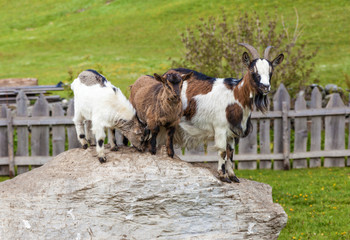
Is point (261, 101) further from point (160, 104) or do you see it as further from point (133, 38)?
point (133, 38)

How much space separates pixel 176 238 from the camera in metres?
6.46

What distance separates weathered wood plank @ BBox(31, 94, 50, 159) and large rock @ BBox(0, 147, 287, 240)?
18.0 ft

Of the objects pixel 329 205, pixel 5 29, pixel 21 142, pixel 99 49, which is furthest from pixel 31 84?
pixel 5 29

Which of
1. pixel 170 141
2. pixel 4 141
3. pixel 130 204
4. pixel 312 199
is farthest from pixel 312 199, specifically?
pixel 4 141

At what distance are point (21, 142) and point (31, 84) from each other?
7.25 m

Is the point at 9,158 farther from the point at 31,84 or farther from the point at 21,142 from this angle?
the point at 31,84

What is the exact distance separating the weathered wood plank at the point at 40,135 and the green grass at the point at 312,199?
489 cm

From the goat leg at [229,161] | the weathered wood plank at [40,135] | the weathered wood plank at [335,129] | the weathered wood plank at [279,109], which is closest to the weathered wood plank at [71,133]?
the weathered wood plank at [40,135]

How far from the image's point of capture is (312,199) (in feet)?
33.0

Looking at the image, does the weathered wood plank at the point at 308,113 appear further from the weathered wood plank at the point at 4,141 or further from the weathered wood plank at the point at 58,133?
the weathered wood plank at the point at 4,141

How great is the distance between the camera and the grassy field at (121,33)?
969 inches

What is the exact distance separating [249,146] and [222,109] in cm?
625

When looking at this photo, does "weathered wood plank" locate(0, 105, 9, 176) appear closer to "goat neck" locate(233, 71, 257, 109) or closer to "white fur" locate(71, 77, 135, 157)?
"white fur" locate(71, 77, 135, 157)

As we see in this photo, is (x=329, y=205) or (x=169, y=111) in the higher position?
(x=169, y=111)
